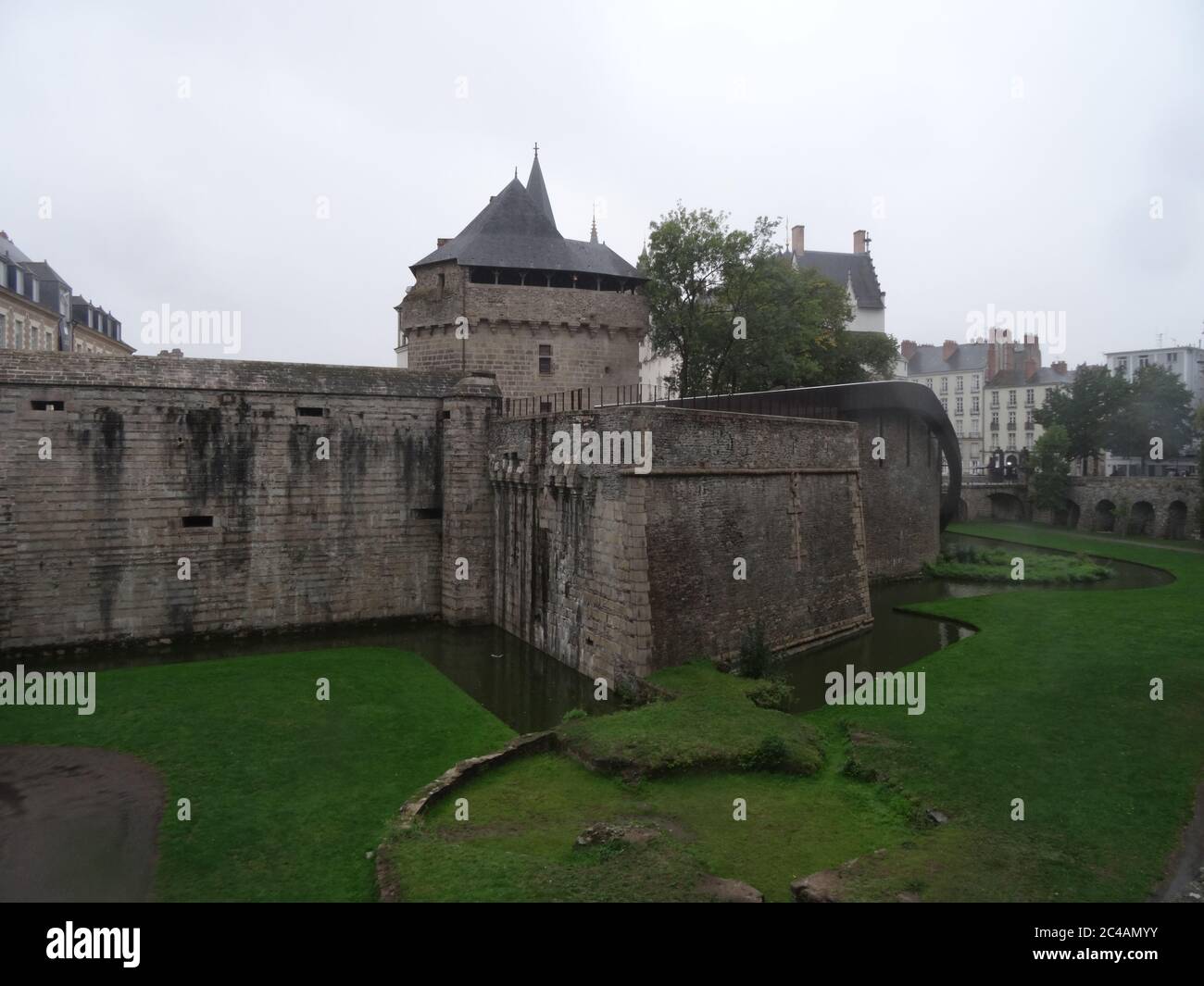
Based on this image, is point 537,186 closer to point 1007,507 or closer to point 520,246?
point 520,246

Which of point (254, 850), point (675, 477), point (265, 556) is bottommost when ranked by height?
point (254, 850)

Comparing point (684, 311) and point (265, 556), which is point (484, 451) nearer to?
point (265, 556)

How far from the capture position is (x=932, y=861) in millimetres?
7941

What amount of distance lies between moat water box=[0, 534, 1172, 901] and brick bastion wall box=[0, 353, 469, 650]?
95 cm

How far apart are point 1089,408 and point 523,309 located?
37059mm

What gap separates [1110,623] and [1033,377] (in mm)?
48813

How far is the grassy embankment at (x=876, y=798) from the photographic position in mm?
7613

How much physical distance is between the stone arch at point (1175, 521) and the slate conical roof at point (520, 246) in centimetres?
2994

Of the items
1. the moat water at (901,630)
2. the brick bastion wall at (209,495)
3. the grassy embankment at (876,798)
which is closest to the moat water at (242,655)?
the moat water at (901,630)

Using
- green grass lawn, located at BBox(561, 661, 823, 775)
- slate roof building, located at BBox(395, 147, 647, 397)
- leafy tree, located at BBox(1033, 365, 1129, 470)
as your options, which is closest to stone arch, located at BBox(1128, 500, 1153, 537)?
leafy tree, located at BBox(1033, 365, 1129, 470)

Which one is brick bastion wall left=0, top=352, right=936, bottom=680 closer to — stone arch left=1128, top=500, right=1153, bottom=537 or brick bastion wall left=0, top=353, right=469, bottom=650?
brick bastion wall left=0, top=353, right=469, bottom=650

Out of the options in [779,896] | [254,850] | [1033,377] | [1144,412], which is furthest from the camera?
[1033,377]

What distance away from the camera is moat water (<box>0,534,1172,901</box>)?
28.0 ft
